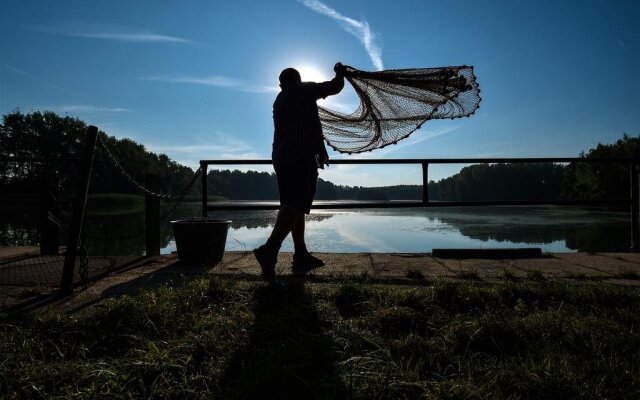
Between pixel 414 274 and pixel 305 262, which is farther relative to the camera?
pixel 305 262

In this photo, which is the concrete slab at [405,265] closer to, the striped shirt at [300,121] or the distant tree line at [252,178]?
the striped shirt at [300,121]

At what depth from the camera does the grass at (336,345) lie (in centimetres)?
132

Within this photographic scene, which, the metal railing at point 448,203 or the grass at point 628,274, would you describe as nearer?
the grass at point 628,274

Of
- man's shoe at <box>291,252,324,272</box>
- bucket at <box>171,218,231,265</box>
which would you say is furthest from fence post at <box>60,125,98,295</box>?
man's shoe at <box>291,252,324,272</box>

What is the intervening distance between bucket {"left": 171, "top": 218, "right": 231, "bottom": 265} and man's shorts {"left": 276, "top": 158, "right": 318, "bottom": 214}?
1.02 meters

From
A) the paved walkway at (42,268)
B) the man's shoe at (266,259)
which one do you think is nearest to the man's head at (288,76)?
the man's shoe at (266,259)

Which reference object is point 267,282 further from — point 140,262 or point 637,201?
point 637,201

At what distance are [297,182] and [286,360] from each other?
1864mm

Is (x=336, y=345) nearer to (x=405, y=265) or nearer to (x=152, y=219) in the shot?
(x=405, y=265)

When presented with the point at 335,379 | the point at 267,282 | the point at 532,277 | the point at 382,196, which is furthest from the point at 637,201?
the point at 382,196

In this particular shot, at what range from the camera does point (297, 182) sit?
319cm

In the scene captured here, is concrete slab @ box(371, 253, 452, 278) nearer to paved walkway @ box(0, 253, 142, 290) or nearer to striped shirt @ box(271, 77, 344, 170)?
striped shirt @ box(271, 77, 344, 170)

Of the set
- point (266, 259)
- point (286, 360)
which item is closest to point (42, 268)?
point (266, 259)

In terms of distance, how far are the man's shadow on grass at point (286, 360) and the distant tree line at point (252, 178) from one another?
3500 cm
